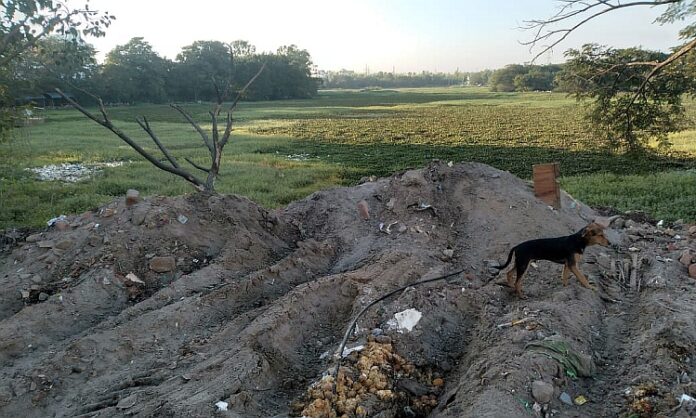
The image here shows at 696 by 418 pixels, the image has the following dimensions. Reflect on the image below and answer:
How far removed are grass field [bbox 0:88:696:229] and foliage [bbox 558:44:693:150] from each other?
0.93 metres

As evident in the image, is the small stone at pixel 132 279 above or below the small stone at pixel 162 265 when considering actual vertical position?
below

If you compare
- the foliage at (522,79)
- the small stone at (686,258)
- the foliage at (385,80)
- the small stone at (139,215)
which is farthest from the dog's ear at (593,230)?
the foliage at (385,80)

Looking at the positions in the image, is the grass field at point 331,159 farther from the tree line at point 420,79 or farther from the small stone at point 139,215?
the tree line at point 420,79

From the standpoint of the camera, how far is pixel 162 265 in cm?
645

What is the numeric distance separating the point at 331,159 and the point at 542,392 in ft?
59.5

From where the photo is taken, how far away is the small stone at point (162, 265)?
21.1ft

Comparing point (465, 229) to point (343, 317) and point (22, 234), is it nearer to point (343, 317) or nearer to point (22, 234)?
point (343, 317)

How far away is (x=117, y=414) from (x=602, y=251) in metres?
5.66

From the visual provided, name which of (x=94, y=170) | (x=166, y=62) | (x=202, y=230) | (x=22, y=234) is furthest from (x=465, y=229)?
(x=166, y=62)

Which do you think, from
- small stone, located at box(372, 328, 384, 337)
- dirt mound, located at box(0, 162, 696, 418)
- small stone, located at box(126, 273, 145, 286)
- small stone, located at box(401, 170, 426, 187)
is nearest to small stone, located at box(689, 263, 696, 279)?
dirt mound, located at box(0, 162, 696, 418)

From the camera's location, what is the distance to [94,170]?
1708cm

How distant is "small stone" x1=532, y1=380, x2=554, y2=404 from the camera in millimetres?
3619

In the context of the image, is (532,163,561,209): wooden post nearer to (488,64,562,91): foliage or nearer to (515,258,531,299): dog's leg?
(515,258,531,299): dog's leg

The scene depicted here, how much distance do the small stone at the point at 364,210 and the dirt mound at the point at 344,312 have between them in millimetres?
32
